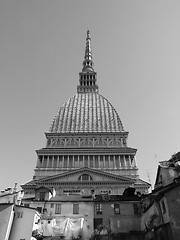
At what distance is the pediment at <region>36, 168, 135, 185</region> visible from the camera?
54.3m

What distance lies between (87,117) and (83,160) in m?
24.3

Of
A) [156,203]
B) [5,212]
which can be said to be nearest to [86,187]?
[5,212]

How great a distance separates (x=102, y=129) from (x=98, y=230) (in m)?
50.6

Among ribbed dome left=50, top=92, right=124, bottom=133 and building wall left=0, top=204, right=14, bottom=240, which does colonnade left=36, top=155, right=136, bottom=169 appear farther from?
building wall left=0, top=204, right=14, bottom=240

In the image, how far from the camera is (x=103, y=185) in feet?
177

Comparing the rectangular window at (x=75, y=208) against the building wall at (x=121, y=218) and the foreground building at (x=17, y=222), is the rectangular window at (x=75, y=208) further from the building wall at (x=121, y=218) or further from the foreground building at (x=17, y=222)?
the foreground building at (x=17, y=222)

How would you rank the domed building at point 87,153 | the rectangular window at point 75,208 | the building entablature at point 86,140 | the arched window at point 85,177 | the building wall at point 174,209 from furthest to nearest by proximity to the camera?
the building entablature at point 86,140, the arched window at point 85,177, the domed building at point 87,153, the rectangular window at point 75,208, the building wall at point 174,209

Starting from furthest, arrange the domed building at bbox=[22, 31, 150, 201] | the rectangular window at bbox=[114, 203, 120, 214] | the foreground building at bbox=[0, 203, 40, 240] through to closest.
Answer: the domed building at bbox=[22, 31, 150, 201]
the rectangular window at bbox=[114, 203, 120, 214]
the foreground building at bbox=[0, 203, 40, 240]

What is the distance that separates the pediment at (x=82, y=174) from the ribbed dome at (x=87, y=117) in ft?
76.0

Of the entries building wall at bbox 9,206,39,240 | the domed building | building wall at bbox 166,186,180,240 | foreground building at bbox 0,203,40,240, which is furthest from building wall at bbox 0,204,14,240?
the domed building

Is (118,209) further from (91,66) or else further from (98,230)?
(91,66)

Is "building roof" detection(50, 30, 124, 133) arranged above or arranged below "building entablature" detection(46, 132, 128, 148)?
above

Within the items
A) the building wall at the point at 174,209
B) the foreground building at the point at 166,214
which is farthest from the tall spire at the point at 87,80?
the building wall at the point at 174,209

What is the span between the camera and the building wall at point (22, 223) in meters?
27.6
